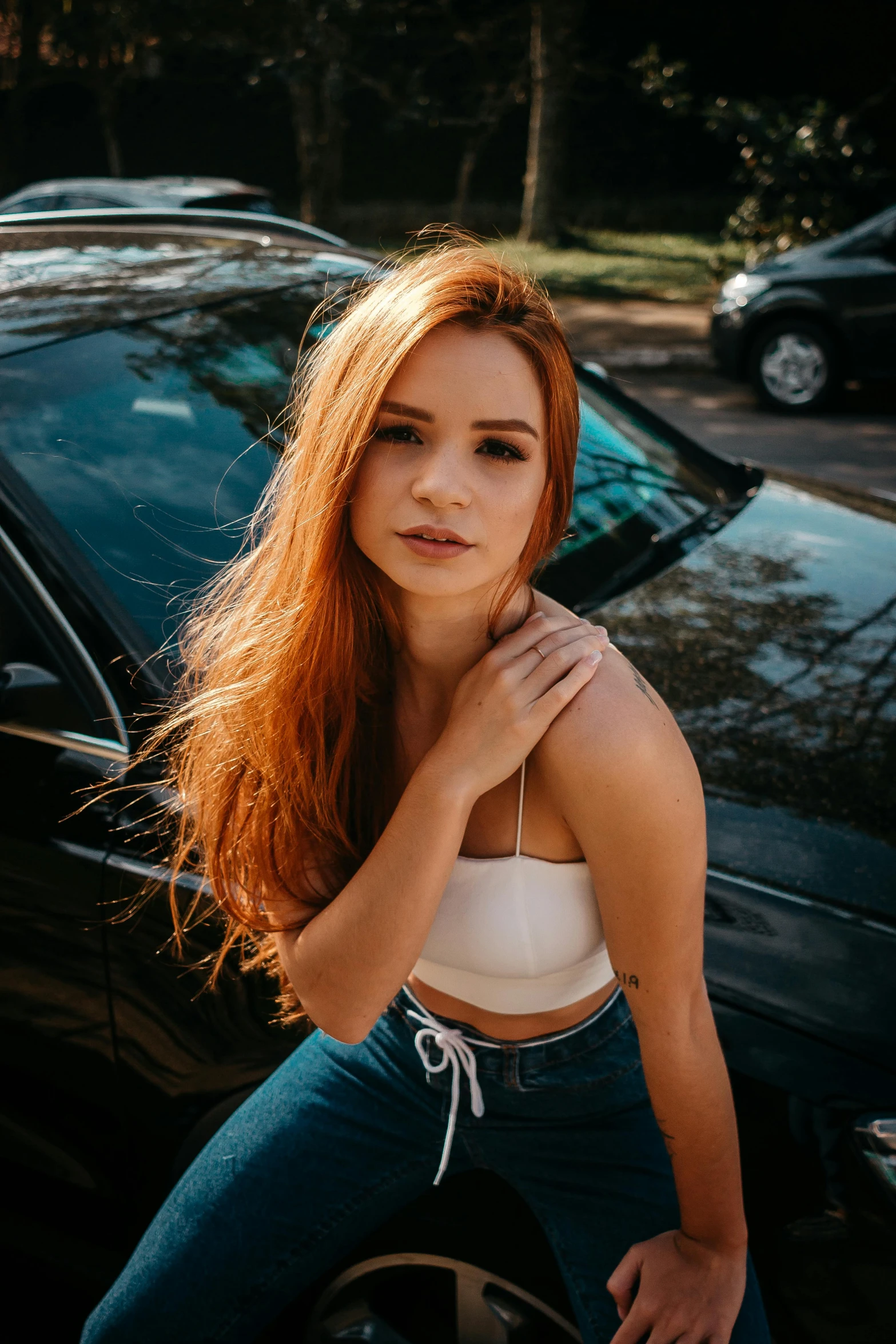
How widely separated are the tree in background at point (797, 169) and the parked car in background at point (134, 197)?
6.54m

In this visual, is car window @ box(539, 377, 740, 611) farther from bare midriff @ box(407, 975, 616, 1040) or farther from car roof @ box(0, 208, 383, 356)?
bare midriff @ box(407, 975, 616, 1040)

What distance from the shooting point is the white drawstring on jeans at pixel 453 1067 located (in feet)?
4.87

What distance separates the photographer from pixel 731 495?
9.89 feet

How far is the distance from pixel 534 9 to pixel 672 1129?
1597 cm

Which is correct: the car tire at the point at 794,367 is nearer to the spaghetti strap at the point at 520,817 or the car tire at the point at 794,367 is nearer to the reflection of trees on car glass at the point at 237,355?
the reflection of trees on car glass at the point at 237,355

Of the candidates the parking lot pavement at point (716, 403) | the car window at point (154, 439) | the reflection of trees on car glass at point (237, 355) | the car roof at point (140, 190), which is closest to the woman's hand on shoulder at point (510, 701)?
the car window at point (154, 439)

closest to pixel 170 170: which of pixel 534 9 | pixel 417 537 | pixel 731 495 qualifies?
pixel 534 9

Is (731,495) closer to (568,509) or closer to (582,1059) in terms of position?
(568,509)

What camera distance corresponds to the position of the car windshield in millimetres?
2027

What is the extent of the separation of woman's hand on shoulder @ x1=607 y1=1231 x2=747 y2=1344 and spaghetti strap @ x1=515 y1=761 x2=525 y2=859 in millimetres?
493

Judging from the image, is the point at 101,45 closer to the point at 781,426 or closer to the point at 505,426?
the point at 781,426

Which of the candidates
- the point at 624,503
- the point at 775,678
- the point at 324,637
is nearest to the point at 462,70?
the point at 624,503

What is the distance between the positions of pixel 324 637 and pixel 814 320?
304 inches

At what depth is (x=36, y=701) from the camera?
1919mm
